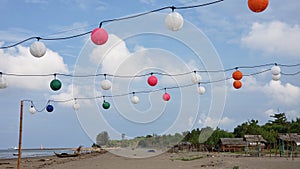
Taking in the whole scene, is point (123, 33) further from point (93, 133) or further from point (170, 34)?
point (93, 133)

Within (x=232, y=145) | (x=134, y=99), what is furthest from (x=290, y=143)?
(x=134, y=99)

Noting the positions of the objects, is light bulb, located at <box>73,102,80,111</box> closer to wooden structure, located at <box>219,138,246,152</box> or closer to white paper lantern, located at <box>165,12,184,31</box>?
white paper lantern, located at <box>165,12,184,31</box>

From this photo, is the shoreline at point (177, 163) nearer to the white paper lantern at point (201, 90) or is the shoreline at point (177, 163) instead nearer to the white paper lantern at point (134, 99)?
the white paper lantern at point (201, 90)

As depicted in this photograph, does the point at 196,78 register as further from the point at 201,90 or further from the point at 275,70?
the point at 275,70

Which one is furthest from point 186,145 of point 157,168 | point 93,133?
point 93,133

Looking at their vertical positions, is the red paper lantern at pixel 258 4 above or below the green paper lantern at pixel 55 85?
above

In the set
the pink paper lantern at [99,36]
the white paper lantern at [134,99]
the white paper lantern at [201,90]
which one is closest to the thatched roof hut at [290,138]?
the white paper lantern at [201,90]

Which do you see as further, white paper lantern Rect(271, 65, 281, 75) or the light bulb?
the light bulb

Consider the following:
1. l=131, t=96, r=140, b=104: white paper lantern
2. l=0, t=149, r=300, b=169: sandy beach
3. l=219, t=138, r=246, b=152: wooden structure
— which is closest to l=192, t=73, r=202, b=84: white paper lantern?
l=131, t=96, r=140, b=104: white paper lantern

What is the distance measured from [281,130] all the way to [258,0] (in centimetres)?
4698

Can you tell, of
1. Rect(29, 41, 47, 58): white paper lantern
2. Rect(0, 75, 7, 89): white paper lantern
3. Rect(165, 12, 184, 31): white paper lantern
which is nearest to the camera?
Rect(165, 12, 184, 31): white paper lantern

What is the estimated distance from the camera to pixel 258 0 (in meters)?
4.84

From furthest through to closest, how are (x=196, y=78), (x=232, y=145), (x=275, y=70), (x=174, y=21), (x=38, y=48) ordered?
(x=232, y=145)
(x=196, y=78)
(x=275, y=70)
(x=38, y=48)
(x=174, y=21)

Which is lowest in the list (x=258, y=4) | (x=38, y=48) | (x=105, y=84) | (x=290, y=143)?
(x=290, y=143)
